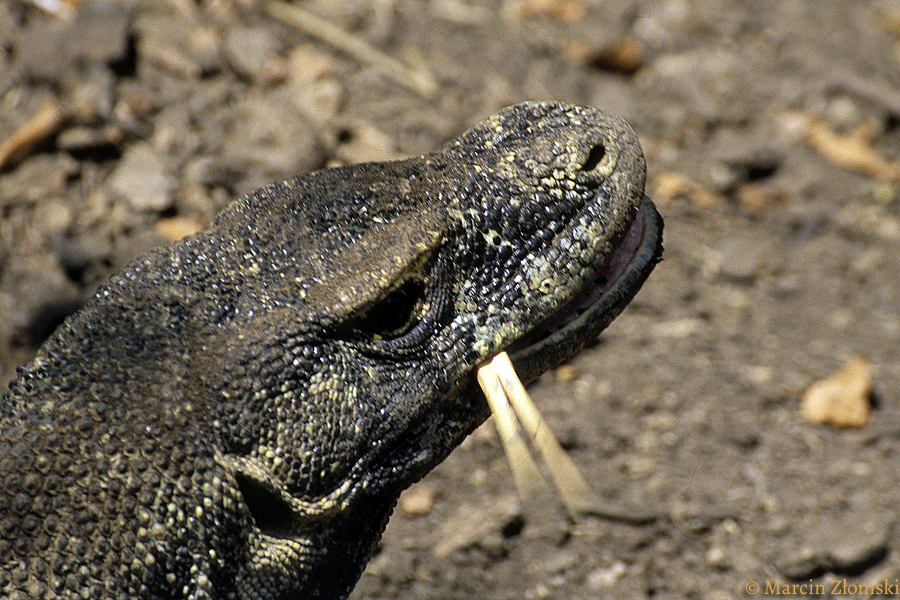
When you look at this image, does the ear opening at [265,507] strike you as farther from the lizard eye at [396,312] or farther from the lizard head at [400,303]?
the lizard eye at [396,312]

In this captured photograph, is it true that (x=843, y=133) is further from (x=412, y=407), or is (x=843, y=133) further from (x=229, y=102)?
(x=412, y=407)

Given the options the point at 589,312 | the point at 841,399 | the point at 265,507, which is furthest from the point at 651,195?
the point at 265,507

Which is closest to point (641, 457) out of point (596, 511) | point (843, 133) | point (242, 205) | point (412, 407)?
point (596, 511)

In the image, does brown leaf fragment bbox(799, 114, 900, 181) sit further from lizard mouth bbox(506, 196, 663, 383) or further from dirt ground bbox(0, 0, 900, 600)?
lizard mouth bbox(506, 196, 663, 383)

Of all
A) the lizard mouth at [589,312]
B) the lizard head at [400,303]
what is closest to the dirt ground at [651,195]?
the lizard head at [400,303]

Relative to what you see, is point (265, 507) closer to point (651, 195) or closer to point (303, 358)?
point (303, 358)
